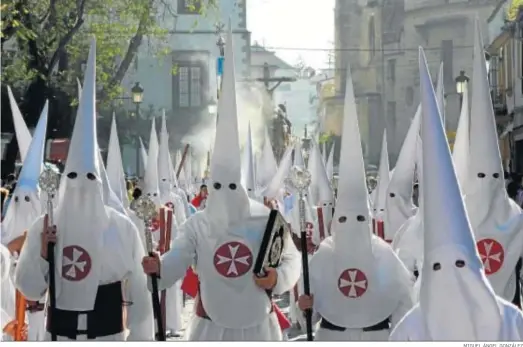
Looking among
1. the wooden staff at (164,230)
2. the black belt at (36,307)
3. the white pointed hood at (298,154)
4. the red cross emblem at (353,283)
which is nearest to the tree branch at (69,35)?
the wooden staff at (164,230)

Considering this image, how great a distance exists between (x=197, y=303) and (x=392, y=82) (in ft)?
9.89

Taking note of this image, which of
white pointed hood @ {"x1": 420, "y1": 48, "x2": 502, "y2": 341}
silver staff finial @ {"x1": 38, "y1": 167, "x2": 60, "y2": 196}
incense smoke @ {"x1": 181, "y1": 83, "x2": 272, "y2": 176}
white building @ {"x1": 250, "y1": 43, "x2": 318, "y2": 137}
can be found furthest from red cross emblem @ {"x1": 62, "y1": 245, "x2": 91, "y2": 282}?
white building @ {"x1": 250, "y1": 43, "x2": 318, "y2": 137}

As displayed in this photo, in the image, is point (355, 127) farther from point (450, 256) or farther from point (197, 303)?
point (450, 256)

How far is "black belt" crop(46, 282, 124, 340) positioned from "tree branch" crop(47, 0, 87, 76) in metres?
2.23

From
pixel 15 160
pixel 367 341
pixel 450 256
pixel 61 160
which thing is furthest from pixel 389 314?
pixel 15 160

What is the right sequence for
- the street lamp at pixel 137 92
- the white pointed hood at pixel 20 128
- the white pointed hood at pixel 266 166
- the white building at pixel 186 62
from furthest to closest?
the white pointed hood at pixel 266 166 < the street lamp at pixel 137 92 < the white pointed hood at pixel 20 128 < the white building at pixel 186 62

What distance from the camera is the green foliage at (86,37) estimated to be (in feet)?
21.3

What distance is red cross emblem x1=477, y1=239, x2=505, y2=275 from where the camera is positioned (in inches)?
202

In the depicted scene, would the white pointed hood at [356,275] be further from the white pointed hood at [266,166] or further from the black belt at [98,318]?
the white pointed hood at [266,166]

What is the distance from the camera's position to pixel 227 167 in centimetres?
487

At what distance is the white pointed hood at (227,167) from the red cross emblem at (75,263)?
0.63 meters

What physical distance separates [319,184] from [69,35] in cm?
268

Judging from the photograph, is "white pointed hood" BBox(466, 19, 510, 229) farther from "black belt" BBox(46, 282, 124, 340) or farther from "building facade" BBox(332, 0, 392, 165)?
"black belt" BBox(46, 282, 124, 340)

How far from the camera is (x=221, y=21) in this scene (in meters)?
6.23
